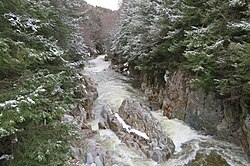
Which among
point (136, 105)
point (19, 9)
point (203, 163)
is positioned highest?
point (19, 9)

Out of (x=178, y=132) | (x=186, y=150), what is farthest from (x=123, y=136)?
(x=178, y=132)

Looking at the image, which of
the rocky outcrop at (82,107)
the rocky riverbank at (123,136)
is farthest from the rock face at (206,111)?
the rocky outcrop at (82,107)

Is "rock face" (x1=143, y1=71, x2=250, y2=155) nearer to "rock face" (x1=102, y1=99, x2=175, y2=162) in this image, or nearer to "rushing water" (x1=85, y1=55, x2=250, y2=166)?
"rushing water" (x1=85, y1=55, x2=250, y2=166)

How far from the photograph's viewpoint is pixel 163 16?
10727 millimetres

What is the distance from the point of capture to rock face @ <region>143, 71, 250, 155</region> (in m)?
7.15

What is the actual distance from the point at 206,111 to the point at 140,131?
2480 mm

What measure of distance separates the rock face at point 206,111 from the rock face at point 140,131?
1645 millimetres

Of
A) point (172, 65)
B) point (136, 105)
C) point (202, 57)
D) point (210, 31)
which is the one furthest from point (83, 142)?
point (172, 65)

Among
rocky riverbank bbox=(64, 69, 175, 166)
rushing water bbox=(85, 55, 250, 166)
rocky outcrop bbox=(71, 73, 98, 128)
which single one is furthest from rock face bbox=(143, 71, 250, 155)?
rocky outcrop bbox=(71, 73, 98, 128)

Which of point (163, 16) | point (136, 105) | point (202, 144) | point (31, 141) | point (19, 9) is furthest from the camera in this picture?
point (163, 16)

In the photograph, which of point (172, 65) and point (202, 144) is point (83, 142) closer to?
point (202, 144)

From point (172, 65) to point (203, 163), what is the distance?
5.26m

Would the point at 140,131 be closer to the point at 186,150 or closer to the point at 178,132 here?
the point at 186,150

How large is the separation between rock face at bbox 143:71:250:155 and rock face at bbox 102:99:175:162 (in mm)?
1645
